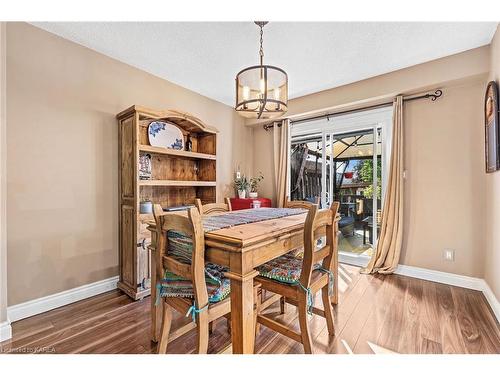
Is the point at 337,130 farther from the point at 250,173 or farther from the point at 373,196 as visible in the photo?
the point at 250,173

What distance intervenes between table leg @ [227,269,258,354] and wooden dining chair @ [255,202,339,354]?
31 centimetres

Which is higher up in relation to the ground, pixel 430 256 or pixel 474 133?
pixel 474 133

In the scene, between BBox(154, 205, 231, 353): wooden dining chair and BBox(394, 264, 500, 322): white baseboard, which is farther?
BBox(394, 264, 500, 322): white baseboard

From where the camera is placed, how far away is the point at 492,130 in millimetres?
2141

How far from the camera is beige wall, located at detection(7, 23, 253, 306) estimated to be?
2023 millimetres

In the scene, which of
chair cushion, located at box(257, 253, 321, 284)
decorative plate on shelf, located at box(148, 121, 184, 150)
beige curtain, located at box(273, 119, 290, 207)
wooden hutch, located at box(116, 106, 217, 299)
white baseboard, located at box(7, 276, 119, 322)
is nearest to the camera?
chair cushion, located at box(257, 253, 321, 284)

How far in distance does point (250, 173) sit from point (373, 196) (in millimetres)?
2069

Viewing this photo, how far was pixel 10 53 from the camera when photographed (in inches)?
78.3

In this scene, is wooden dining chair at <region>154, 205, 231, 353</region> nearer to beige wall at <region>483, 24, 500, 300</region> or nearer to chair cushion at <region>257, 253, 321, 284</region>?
chair cushion at <region>257, 253, 321, 284</region>

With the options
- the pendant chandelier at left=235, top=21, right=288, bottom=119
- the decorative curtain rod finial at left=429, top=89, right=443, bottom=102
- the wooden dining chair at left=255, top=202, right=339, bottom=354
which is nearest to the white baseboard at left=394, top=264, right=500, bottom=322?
the wooden dining chair at left=255, top=202, right=339, bottom=354

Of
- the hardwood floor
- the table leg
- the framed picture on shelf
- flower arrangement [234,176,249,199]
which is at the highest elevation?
the framed picture on shelf

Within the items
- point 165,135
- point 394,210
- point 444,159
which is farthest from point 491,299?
point 165,135

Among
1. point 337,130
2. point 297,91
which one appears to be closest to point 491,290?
point 337,130
